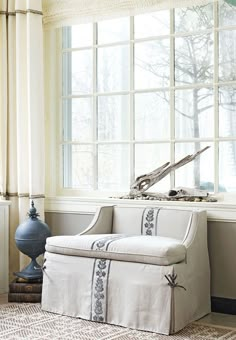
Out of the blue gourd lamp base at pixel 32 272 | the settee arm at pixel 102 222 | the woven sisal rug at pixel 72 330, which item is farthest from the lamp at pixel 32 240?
the woven sisal rug at pixel 72 330

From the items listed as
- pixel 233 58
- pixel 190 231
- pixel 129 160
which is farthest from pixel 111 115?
pixel 190 231

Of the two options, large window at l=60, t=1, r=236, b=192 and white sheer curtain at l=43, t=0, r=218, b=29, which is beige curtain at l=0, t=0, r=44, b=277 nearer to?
white sheer curtain at l=43, t=0, r=218, b=29

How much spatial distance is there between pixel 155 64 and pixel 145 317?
1.91 metres

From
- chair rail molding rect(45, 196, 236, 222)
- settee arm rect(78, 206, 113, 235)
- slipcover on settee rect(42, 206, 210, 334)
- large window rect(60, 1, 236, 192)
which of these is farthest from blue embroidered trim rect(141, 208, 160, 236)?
large window rect(60, 1, 236, 192)

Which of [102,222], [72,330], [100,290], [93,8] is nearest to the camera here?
[72,330]

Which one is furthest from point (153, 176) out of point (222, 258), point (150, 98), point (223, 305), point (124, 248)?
point (223, 305)

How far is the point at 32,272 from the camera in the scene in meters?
4.49

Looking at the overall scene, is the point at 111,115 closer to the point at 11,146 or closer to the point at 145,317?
the point at 11,146

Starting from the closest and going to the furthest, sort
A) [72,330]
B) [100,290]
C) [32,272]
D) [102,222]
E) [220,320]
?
[72,330], [100,290], [220,320], [102,222], [32,272]

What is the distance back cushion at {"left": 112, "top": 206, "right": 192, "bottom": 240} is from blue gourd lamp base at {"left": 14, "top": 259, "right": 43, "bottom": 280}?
60 centimetres

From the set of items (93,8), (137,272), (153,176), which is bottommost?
(137,272)

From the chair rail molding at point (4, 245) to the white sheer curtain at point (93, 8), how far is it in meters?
1.44

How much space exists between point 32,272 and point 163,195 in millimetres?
1046

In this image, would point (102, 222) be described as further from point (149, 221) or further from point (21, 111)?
point (21, 111)
